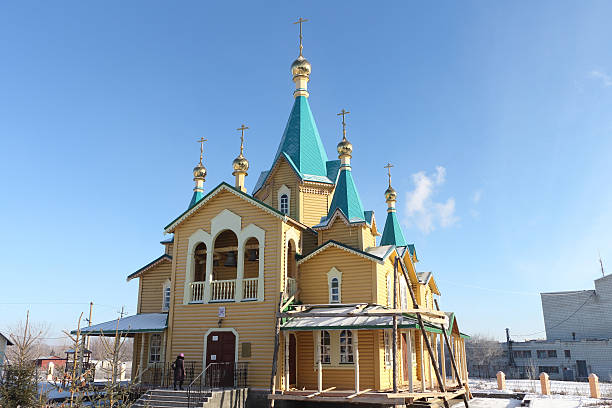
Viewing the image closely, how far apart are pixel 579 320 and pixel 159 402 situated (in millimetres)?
41707

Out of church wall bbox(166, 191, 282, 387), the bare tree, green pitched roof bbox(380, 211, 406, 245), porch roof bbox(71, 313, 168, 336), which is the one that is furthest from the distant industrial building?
the bare tree

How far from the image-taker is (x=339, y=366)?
15977mm

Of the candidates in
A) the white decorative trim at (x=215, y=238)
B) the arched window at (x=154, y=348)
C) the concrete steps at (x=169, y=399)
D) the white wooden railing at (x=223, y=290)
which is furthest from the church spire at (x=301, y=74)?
the concrete steps at (x=169, y=399)

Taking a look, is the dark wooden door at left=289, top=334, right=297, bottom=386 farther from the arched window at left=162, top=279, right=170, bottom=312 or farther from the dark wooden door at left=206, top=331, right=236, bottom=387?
the arched window at left=162, top=279, right=170, bottom=312

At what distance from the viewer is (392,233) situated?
80.0 feet

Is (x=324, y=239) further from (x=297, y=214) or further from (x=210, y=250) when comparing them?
(x=210, y=250)

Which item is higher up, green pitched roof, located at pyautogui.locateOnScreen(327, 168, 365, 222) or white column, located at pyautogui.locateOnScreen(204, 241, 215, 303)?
green pitched roof, located at pyautogui.locateOnScreen(327, 168, 365, 222)

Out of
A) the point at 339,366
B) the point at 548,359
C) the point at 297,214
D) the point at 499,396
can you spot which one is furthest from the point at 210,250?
the point at 548,359

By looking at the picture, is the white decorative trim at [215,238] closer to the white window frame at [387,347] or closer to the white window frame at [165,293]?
the white window frame at [165,293]

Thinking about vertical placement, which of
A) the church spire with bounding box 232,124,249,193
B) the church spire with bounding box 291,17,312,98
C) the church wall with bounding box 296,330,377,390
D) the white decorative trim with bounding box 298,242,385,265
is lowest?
the church wall with bounding box 296,330,377,390

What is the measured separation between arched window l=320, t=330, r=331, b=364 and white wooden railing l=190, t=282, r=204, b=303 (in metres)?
4.53

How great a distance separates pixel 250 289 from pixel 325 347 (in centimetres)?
318

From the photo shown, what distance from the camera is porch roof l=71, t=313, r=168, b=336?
17.7 meters

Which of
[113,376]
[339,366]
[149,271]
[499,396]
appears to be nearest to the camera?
[113,376]
